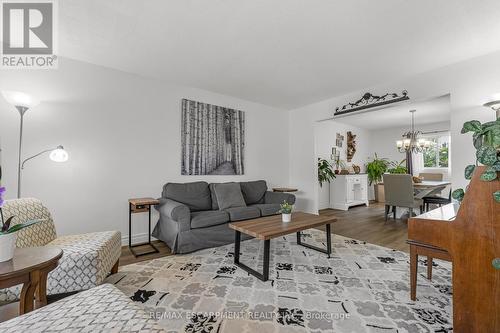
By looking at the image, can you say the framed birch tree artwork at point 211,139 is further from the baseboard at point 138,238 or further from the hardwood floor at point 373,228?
the hardwood floor at point 373,228

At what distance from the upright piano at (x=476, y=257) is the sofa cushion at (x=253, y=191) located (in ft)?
9.82

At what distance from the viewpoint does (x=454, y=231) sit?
140cm

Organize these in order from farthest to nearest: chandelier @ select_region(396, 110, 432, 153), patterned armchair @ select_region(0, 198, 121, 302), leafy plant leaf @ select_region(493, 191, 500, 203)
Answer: chandelier @ select_region(396, 110, 432, 153) → patterned armchair @ select_region(0, 198, 121, 302) → leafy plant leaf @ select_region(493, 191, 500, 203)

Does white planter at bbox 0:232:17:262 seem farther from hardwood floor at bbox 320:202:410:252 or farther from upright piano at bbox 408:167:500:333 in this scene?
hardwood floor at bbox 320:202:410:252

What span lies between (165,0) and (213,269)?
2.61 m

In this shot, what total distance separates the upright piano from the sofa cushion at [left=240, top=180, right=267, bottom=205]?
299cm

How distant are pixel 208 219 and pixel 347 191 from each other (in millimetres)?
4325

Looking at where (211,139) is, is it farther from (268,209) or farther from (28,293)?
(28,293)

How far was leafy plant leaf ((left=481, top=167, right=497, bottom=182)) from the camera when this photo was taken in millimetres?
1232

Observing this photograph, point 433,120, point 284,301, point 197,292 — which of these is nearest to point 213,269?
point 197,292

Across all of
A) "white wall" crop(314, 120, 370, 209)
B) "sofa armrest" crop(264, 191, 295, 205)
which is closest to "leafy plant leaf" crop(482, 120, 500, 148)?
"sofa armrest" crop(264, 191, 295, 205)

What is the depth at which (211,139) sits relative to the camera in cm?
403

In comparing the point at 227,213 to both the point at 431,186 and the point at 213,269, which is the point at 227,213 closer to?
the point at 213,269

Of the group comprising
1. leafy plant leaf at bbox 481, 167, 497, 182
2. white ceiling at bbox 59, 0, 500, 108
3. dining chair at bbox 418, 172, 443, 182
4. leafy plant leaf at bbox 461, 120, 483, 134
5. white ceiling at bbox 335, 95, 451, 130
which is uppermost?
Result: white ceiling at bbox 59, 0, 500, 108
